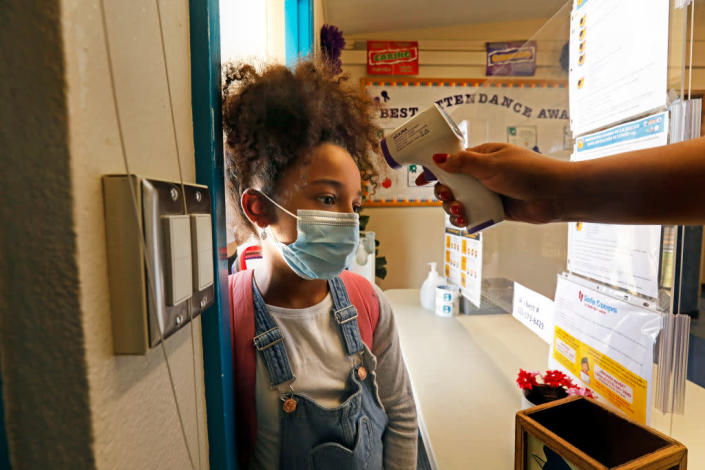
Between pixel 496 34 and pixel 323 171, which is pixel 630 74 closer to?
pixel 323 171

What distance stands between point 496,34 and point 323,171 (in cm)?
258

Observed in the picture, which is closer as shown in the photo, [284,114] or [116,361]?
[116,361]

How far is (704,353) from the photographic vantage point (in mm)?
794

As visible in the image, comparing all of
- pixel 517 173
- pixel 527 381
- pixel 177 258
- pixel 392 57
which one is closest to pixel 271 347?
pixel 177 258

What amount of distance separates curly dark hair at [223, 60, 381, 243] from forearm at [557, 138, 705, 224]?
0.45 m

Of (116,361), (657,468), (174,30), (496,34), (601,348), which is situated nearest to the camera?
(116,361)

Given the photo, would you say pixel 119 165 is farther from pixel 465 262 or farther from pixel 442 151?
pixel 465 262

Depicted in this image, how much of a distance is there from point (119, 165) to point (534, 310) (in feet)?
4.14

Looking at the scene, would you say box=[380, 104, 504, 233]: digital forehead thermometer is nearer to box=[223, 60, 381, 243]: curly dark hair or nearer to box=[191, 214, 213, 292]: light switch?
box=[223, 60, 381, 243]: curly dark hair

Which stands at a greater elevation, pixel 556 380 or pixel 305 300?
pixel 305 300

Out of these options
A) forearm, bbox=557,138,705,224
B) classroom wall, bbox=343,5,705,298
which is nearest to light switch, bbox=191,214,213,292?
forearm, bbox=557,138,705,224

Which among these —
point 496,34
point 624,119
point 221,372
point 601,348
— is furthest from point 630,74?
point 496,34

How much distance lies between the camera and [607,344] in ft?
2.73

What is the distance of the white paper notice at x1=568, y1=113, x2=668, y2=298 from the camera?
0.71 meters
